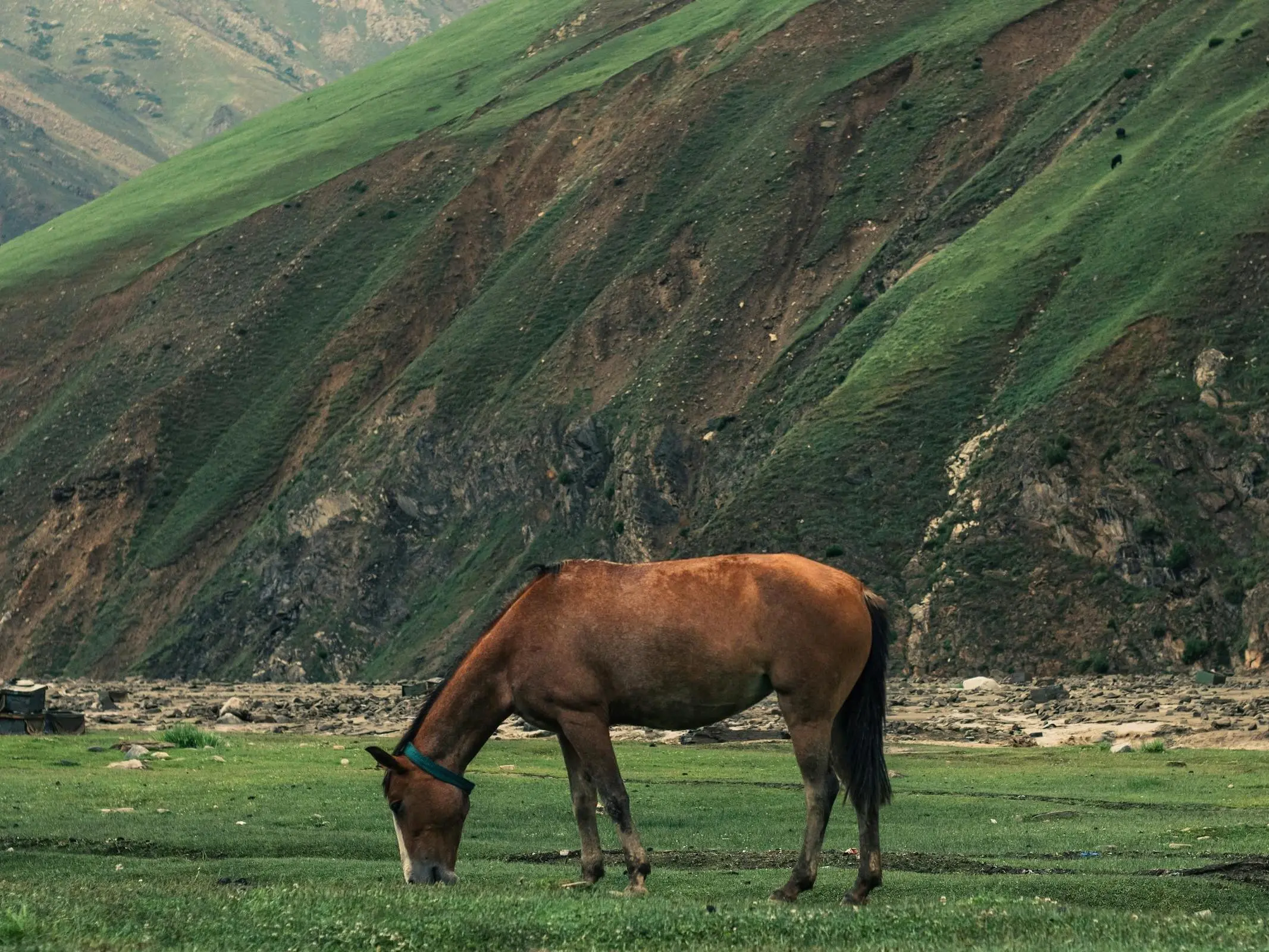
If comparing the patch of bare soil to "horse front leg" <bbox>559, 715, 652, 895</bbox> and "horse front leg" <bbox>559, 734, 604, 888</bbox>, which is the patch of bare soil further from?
"horse front leg" <bbox>559, 715, 652, 895</bbox>

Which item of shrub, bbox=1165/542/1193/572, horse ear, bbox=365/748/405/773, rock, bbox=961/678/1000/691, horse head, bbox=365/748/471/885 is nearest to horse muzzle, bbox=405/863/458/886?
horse head, bbox=365/748/471/885

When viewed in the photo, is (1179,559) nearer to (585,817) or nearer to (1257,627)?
(1257,627)

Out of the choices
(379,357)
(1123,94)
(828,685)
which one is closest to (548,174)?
(379,357)

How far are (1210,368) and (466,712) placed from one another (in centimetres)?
6274

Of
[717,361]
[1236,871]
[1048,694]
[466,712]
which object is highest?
[717,361]

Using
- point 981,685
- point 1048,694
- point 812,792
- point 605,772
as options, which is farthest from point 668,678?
point 981,685

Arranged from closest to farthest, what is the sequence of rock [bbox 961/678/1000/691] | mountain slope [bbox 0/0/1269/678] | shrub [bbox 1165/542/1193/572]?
rock [bbox 961/678/1000/691] → shrub [bbox 1165/542/1193/572] → mountain slope [bbox 0/0/1269/678]

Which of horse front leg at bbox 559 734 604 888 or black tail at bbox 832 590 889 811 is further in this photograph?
horse front leg at bbox 559 734 604 888

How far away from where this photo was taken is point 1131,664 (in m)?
68.4

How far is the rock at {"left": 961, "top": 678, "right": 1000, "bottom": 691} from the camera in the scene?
65.5 metres

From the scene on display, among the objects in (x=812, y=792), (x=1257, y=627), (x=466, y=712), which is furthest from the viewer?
(x=1257, y=627)

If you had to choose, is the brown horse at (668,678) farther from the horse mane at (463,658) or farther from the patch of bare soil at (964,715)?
the patch of bare soil at (964,715)

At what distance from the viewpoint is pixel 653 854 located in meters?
24.2

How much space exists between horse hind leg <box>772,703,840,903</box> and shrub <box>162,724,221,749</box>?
2797cm
